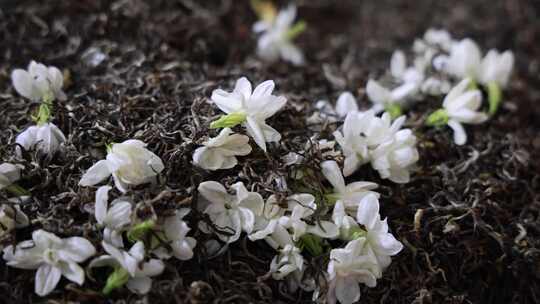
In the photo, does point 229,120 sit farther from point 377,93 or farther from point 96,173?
point 377,93

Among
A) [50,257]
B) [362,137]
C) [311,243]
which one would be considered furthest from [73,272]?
[362,137]

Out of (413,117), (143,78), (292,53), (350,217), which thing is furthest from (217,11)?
(350,217)

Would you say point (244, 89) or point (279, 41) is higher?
point (244, 89)

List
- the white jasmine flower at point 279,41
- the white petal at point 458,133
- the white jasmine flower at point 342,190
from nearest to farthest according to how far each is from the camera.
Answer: the white jasmine flower at point 342,190 < the white petal at point 458,133 < the white jasmine flower at point 279,41

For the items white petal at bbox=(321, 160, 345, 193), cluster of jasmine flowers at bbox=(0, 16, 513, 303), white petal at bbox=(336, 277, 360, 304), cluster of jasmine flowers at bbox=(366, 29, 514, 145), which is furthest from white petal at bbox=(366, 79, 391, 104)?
white petal at bbox=(336, 277, 360, 304)

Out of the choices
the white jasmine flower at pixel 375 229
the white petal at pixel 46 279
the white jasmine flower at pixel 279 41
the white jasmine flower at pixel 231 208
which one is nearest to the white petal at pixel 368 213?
the white jasmine flower at pixel 375 229

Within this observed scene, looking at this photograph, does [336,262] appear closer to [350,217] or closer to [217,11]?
[350,217]

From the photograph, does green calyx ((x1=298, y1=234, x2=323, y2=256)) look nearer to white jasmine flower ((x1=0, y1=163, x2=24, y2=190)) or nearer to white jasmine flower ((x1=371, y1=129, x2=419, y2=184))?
white jasmine flower ((x1=371, y1=129, x2=419, y2=184))

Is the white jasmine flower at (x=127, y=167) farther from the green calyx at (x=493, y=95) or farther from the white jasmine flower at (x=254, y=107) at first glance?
the green calyx at (x=493, y=95)
